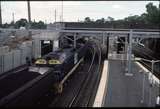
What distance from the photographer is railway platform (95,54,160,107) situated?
715 inches

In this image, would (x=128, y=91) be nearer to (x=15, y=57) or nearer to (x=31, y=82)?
(x=31, y=82)

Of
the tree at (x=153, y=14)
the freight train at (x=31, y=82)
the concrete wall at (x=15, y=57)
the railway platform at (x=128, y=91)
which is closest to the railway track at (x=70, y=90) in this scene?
the freight train at (x=31, y=82)

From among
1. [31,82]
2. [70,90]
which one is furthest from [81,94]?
[31,82]

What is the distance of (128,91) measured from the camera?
2153 centimetres

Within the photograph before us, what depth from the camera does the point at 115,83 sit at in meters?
24.3

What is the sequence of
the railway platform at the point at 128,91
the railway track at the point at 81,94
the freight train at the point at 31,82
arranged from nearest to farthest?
1. the freight train at the point at 31,82
2. the railway platform at the point at 128,91
3. the railway track at the point at 81,94

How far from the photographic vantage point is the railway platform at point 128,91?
59.6 ft

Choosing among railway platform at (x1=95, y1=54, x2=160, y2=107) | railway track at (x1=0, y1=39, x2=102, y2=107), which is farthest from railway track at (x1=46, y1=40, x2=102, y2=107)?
railway platform at (x1=95, y1=54, x2=160, y2=107)

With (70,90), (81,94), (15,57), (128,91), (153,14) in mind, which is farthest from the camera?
(153,14)

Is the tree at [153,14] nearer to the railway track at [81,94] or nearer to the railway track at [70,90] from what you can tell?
the railway track at [70,90]

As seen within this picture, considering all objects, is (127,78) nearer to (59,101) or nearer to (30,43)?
(59,101)

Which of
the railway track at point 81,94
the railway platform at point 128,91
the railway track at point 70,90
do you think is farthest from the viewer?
the railway track at point 81,94

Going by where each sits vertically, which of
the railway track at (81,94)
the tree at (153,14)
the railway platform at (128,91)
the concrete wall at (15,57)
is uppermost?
the tree at (153,14)

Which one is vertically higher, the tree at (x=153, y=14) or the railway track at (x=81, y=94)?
the tree at (x=153, y=14)
